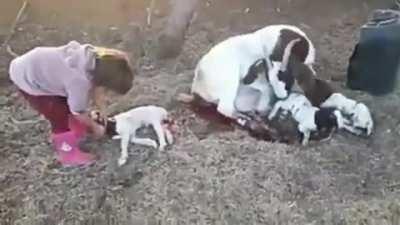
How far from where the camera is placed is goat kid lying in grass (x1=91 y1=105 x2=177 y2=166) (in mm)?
1400

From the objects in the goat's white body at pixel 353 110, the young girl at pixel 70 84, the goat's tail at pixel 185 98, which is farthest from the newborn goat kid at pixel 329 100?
the young girl at pixel 70 84

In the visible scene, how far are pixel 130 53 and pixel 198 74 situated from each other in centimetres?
16

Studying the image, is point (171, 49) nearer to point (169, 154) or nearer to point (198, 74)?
point (198, 74)

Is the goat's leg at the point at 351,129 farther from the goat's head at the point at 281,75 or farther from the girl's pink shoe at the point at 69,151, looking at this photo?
the girl's pink shoe at the point at 69,151

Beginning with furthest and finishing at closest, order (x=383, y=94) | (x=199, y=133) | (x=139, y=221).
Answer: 1. (x=383, y=94)
2. (x=199, y=133)
3. (x=139, y=221)

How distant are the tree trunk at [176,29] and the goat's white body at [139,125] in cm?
26

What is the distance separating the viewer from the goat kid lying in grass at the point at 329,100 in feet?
4.83

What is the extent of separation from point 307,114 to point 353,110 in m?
0.09

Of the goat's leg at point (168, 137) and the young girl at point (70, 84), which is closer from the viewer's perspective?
the young girl at point (70, 84)

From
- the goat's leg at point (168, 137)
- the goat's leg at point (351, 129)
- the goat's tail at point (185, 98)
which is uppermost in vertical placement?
the goat's leg at point (351, 129)

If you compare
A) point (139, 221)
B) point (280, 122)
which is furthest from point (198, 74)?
point (139, 221)

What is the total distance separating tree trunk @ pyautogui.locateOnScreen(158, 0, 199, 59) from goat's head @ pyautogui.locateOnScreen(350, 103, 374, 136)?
15.1 inches

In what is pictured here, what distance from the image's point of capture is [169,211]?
124cm

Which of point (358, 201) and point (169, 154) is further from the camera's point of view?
point (169, 154)
